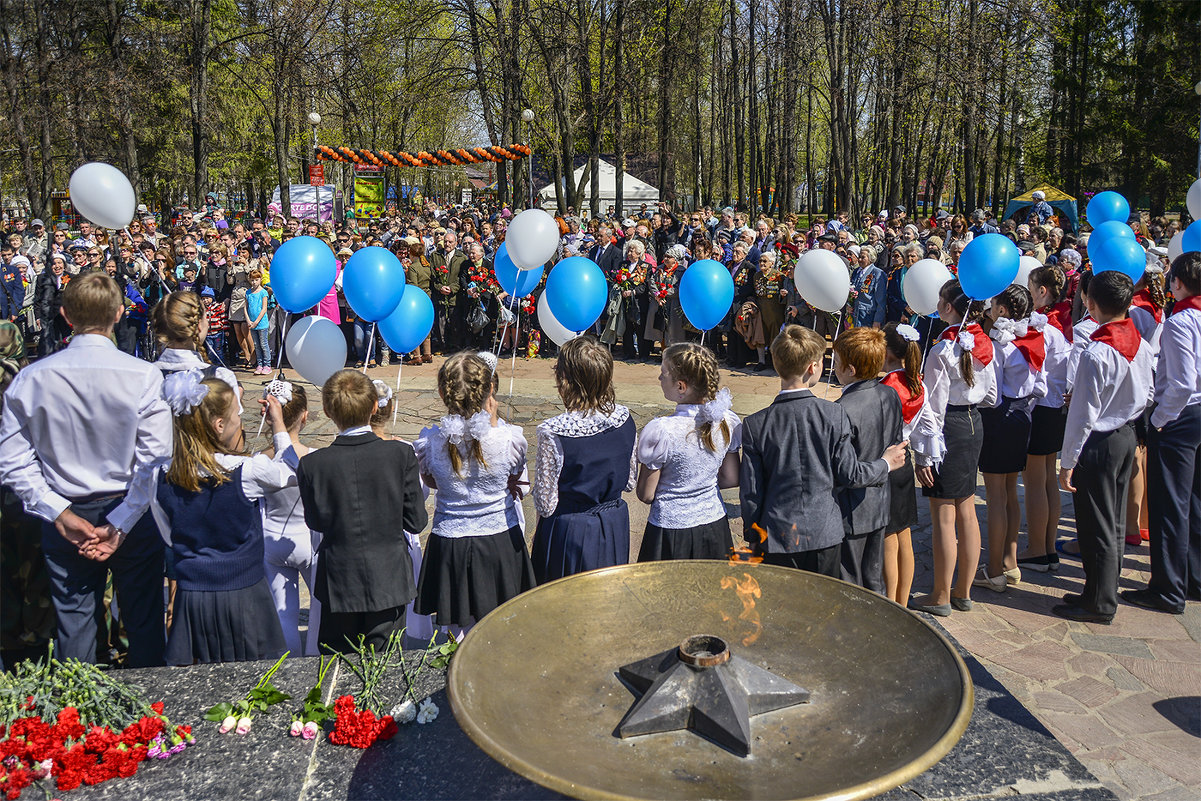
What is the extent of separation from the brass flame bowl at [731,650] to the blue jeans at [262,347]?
1064cm

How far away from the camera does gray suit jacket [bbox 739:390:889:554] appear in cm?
381

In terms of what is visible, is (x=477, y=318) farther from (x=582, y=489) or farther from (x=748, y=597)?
(x=748, y=597)

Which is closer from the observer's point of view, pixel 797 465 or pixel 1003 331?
pixel 797 465

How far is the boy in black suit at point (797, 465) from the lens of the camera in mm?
3814

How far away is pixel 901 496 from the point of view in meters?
4.70

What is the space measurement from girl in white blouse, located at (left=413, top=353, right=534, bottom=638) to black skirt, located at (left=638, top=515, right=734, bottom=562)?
1.81 feet

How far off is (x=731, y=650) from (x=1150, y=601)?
3.95 m

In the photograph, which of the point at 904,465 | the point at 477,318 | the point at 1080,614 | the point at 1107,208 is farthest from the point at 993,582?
the point at 477,318

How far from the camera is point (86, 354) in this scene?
12.3 feet

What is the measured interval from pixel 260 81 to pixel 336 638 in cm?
3422

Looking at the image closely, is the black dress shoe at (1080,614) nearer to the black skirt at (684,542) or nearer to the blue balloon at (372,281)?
the black skirt at (684,542)

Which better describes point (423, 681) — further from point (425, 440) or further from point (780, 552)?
point (780, 552)

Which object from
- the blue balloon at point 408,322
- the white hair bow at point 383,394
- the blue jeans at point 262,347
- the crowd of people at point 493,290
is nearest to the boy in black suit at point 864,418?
the white hair bow at point 383,394

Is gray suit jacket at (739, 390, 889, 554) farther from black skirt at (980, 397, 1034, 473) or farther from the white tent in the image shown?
the white tent
